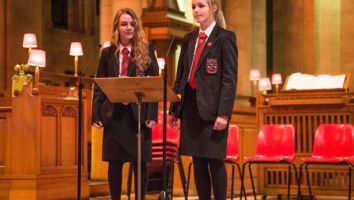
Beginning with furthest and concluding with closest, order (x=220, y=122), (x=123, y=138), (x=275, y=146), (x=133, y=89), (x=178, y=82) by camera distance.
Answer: (x=275, y=146)
(x=123, y=138)
(x=178, y=82)
(x=133, y=89)
(x=220, y=122)

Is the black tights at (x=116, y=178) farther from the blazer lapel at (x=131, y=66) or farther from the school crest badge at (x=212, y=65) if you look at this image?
the school crest badge at (x=212, y=65)

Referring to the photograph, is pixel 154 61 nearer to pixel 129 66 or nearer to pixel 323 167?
pixel 129 66

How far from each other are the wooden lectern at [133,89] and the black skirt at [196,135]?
13 cm

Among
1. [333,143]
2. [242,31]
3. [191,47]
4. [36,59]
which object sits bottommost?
[333,143]

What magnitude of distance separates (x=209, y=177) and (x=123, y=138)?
2.80 ft

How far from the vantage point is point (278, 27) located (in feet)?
85.6

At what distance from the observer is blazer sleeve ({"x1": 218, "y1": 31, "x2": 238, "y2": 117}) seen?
6.26m

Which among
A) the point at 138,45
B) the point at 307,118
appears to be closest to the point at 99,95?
the point at 138,45

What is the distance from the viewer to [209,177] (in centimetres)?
649

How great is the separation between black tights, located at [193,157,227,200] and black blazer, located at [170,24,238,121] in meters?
0.38

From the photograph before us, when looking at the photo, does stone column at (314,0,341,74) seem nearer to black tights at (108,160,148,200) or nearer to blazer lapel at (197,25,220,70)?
black tights at (108,160,148,200)

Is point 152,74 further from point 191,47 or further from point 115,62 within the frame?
point 191,47

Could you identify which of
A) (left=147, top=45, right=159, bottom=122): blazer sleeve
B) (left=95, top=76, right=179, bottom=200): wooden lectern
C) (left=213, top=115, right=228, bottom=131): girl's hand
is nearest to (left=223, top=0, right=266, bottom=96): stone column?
(left=147, top=45, right=159, bottom=122): blazer sleeve

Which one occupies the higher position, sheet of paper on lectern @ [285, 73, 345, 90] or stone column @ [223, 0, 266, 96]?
stone column @ [223, 0, 266, 96]
